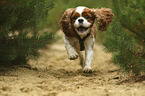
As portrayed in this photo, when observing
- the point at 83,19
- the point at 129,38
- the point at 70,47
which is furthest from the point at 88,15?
the point at 129,38

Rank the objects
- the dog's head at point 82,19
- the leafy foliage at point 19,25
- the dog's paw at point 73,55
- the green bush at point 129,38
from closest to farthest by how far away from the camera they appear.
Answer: the green bush at point 129,38 → the leafy foliage at point 19,25 → the dog's head at point 82,19 → the dog's paw at point 73,55

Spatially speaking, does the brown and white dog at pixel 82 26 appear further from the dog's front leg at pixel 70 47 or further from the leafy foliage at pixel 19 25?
the leafy foliage at pixel 19 25

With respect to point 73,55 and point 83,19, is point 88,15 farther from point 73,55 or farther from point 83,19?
point 73,55

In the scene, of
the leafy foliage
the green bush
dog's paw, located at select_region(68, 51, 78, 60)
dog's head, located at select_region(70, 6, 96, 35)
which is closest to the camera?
the green bush

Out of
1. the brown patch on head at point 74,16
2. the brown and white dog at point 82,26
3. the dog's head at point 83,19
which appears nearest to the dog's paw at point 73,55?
the brown and white dog at point 82,26

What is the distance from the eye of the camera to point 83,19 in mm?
3010

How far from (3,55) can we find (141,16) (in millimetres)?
1939

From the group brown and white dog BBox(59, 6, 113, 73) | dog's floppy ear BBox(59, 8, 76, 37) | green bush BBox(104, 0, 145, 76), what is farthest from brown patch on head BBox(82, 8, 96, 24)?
green bush BBox(104, 0, 145, 76)

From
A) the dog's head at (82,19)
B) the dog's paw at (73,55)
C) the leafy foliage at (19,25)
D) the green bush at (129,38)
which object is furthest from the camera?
the dog's paw at (73,55)

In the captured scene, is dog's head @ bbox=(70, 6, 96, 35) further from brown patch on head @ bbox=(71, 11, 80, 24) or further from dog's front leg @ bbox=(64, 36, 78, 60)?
dog's front leg @ bbox=(64, 36, 78, 60)

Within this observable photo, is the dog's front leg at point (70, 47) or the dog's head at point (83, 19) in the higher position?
the dog's head at point (83, 19)

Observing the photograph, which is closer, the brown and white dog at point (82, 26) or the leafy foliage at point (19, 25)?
the leafy foliage at point (19, 25)

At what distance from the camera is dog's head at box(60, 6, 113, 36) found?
3.05m

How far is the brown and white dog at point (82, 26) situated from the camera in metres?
3.06
